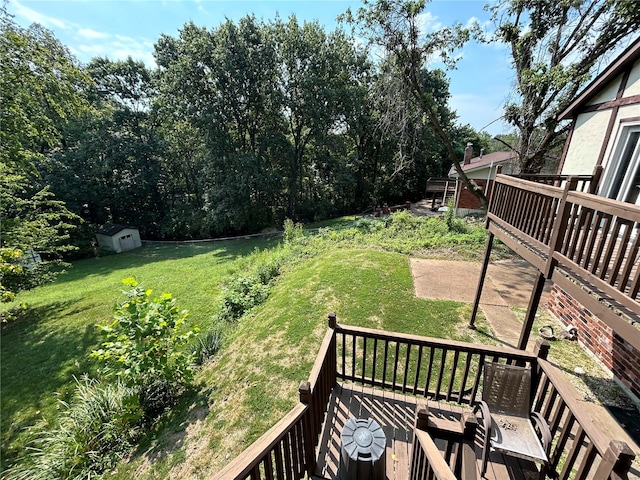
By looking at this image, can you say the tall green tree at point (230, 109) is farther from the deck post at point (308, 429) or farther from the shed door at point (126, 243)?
the deck post at point (308, 429)

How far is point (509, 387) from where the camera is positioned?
267cm

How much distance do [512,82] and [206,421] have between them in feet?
45.0

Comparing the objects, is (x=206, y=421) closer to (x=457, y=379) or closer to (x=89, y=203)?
(x=457, y=379)

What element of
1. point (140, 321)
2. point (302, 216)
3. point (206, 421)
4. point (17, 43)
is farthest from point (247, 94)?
point (206, 421)

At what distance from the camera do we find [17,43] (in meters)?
7.00

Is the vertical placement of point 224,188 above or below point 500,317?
above

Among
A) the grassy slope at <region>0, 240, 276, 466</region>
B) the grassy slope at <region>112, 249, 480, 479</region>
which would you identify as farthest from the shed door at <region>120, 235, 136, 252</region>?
the grassy slope at <region>112, 249, 480, 479</region>

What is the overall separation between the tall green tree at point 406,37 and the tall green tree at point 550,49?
2.19m

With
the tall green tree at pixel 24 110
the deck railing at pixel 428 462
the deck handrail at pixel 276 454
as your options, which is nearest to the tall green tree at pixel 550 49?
the deck railing at pixel 428 462

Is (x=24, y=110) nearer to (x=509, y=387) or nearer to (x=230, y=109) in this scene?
(x=230, y=109)

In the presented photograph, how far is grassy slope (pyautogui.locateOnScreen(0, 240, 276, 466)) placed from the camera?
210 inches

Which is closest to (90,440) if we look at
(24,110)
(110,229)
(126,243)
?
(24,110)

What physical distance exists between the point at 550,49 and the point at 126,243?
24.7 meters

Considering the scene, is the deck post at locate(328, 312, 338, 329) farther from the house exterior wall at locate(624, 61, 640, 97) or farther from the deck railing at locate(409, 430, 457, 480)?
the house exterior wall at locate(624, 61, 640, 97)
